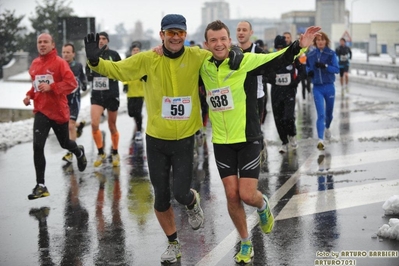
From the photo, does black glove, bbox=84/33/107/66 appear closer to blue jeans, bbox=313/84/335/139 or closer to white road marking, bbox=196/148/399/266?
white road marking, bbox=196/148/399/266

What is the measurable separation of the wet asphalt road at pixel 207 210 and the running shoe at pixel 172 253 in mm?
86

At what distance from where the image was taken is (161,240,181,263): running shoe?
568 centimetres

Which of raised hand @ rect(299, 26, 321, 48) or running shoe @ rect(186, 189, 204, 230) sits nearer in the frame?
raised hand @ rect(299, 26, 321, 48)

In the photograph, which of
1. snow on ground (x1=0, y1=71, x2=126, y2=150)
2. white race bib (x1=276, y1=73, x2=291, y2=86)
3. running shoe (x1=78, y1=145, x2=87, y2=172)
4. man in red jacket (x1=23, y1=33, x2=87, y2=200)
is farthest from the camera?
snow on ground (x1=0, y1=71, x2=126, y2=150)

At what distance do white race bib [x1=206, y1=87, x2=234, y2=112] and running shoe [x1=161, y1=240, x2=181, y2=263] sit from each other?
125cm

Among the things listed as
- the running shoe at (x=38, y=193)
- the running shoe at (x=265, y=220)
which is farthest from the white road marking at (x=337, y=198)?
the running shoe at (x=38, y=193)

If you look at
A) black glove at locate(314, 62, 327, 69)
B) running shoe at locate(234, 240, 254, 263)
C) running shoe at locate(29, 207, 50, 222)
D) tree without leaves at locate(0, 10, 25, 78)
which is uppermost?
tree without leaves at locate(0, 10, 25, 78)

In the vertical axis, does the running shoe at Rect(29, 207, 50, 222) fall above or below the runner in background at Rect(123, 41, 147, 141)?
below

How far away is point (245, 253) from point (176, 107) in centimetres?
138

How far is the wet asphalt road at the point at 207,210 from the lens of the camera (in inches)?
232

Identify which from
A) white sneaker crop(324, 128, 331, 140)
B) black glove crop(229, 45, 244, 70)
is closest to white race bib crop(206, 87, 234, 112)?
black glove crop(229, 45, 244, 70)

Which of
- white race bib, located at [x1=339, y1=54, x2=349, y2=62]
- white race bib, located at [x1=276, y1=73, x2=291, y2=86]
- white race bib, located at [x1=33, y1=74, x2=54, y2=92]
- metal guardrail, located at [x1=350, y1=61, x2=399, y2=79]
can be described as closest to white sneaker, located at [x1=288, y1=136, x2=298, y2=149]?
white race bib, located at [x1=276, y1=73, x2=291, y2=86]

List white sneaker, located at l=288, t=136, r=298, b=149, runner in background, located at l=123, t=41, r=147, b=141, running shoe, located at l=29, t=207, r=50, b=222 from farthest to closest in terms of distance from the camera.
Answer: runner in background, located at l=123, t=41, r=147, b=141 → white sneaker, located at l=288, t=136, r=298, b=149 → running shoe, located at l=29, t=207, r=50, b=222

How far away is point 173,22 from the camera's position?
5.64 m
